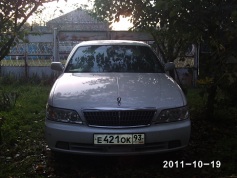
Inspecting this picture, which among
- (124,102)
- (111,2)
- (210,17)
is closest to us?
(124,102)

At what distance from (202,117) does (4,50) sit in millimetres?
3645

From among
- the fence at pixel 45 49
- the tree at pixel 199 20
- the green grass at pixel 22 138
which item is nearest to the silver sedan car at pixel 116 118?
the green grass at pixel 22 138

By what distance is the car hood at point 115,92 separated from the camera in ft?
11.6

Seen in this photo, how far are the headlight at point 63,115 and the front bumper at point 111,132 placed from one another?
0.19 ft

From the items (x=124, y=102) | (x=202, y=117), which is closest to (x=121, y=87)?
(x=124, y=102)

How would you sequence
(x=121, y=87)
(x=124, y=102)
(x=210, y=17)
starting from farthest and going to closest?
(x=210, y=17)
(x=121, y=87)
(x=124, y=102)

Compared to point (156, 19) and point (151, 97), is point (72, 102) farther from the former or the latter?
point (156, 19)

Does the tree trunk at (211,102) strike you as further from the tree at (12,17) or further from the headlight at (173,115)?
the tree at (12,17)

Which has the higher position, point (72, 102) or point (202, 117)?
point (72, 102)

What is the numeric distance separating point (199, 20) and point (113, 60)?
139cm

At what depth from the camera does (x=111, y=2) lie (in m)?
4.98

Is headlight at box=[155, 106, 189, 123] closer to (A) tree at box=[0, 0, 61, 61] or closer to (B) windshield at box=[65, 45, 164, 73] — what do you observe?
(B) windshield at box=[65, 45, 164, 73]

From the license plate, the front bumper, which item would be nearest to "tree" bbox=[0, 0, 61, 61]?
the front bumper

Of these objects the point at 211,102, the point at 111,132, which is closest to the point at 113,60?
the point at 111,132
